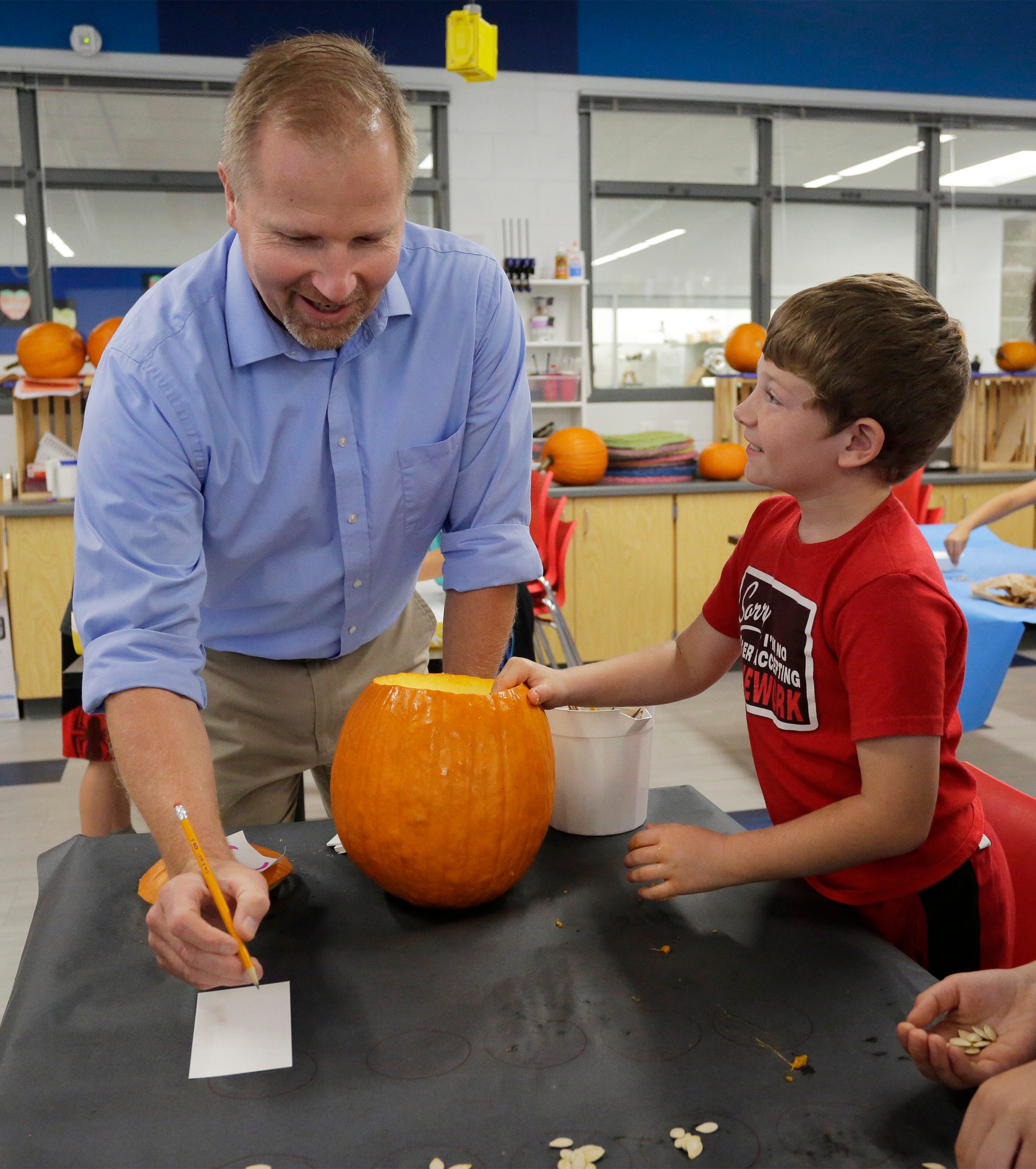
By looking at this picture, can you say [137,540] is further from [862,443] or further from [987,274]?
[987,274]

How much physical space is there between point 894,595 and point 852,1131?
471 mm

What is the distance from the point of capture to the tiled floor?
93.9 inches

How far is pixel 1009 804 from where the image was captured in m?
1.16

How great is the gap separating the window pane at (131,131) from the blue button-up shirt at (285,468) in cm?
385

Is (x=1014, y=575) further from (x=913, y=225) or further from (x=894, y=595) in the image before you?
(x=913, y=225)

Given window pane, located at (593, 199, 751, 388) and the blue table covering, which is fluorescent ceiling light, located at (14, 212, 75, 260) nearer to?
window pane, located at (593, 199, 751, 388)

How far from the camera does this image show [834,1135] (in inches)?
23.4

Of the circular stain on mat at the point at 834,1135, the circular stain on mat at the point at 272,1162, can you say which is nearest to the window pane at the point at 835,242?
the circular stain on mat at the point at 834,1135

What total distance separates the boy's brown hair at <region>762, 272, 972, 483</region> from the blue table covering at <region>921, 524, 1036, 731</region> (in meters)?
1.17

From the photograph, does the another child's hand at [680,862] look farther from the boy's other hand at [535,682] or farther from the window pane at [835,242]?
the window pane at [835,242]

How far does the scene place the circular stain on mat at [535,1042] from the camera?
2.18 ft

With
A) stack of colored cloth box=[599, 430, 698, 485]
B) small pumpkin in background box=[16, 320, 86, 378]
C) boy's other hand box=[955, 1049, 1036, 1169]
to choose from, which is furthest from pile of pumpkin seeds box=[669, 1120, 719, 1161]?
small pumpkin in background box=[16, 320, 86, 378]

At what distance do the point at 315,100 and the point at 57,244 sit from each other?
13.8ft

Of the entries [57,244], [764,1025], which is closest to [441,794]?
[764,1025]
